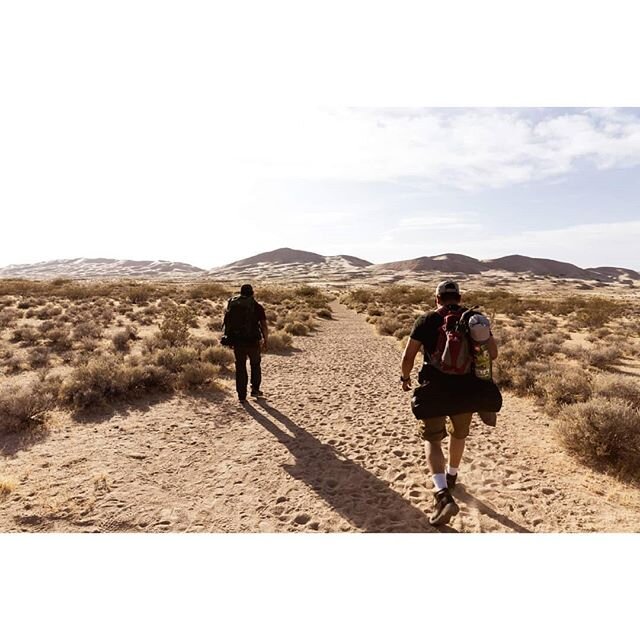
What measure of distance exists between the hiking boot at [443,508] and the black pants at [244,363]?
459 cm

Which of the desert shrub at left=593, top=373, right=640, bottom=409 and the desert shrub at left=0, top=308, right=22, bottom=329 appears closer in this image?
the desert shrub at left=593, top=373, right=640, bottom=409

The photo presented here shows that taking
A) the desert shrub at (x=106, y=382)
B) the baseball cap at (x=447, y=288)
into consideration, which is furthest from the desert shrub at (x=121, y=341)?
the baseball cap at (x=447, y=288)

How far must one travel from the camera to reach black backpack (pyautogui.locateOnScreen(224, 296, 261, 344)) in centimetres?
712

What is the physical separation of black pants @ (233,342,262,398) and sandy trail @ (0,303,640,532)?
1.30 feet

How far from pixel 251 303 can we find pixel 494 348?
4.67 meters

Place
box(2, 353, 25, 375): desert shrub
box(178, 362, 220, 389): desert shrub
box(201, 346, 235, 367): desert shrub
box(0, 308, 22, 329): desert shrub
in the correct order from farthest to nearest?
box(0, 308, 22, 329): desert shrub → box(201, 346, 235, 367): desert shrub → box(2, 353, 25, 375): desert shrub → box(178, 362, 220, 389): desert shrub

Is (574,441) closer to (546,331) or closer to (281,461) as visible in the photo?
(281,461)

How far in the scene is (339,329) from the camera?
1991cm

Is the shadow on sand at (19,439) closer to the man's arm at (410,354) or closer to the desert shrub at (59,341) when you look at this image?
the man's arm at (410,354)

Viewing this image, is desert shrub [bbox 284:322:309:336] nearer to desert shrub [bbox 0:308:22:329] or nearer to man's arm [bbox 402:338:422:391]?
desert shrub [bbox 0:308:22:329]

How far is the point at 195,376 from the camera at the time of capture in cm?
870

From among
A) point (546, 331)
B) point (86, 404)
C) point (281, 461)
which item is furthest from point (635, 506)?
point (546, 331)

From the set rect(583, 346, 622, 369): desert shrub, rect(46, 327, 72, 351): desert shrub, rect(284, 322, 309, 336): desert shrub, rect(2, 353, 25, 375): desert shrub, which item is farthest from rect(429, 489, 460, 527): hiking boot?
rect(284, 322, 309, 336): desert shrub

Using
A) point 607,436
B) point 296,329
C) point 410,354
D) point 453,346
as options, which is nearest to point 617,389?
point 607,436
